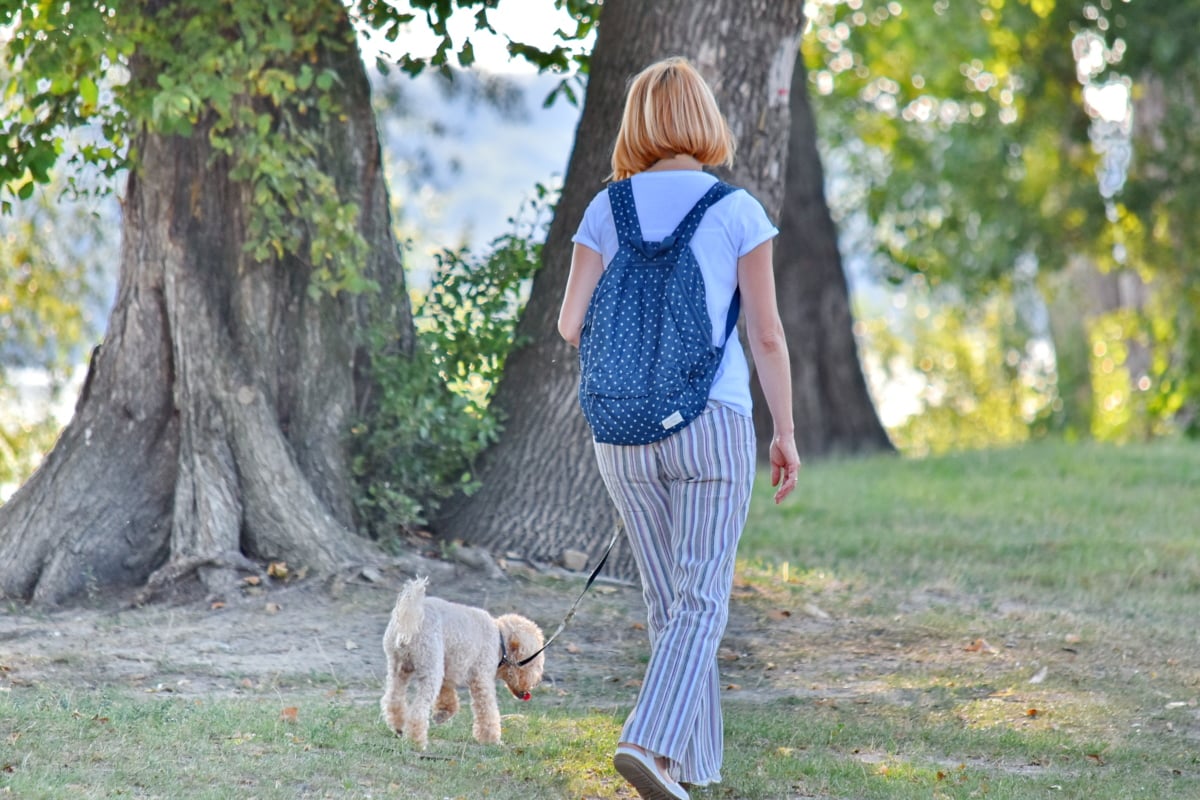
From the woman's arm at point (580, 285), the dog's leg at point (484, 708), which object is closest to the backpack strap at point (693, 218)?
the woman's arm at point (580, 285)

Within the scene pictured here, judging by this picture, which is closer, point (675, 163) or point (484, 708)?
point (675, 163)

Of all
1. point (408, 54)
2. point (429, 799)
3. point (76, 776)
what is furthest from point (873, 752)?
point (408, 54)

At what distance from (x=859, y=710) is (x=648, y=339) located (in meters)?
2.29

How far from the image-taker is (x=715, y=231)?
4156 millimetres

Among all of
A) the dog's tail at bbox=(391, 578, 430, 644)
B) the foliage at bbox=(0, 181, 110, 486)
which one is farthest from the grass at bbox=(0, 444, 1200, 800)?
the foliage at bbox=(0, 181, 110, 486)

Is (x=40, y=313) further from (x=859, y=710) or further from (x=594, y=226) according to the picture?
(x=594, y=226)

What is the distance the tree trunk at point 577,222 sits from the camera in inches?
291

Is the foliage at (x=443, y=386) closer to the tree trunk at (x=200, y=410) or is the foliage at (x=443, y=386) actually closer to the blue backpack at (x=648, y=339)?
the tree trunk at (x=200, y=410)

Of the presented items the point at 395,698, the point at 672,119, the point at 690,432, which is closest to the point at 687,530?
the point at 690,432

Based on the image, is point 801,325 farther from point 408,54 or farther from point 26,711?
point 26,711

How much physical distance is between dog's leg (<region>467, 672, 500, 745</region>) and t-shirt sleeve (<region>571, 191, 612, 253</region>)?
4.99ft

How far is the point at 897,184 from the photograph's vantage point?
831 inches

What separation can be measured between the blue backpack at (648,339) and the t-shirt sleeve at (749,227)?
0.07m

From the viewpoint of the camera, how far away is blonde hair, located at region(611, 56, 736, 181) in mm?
4191
